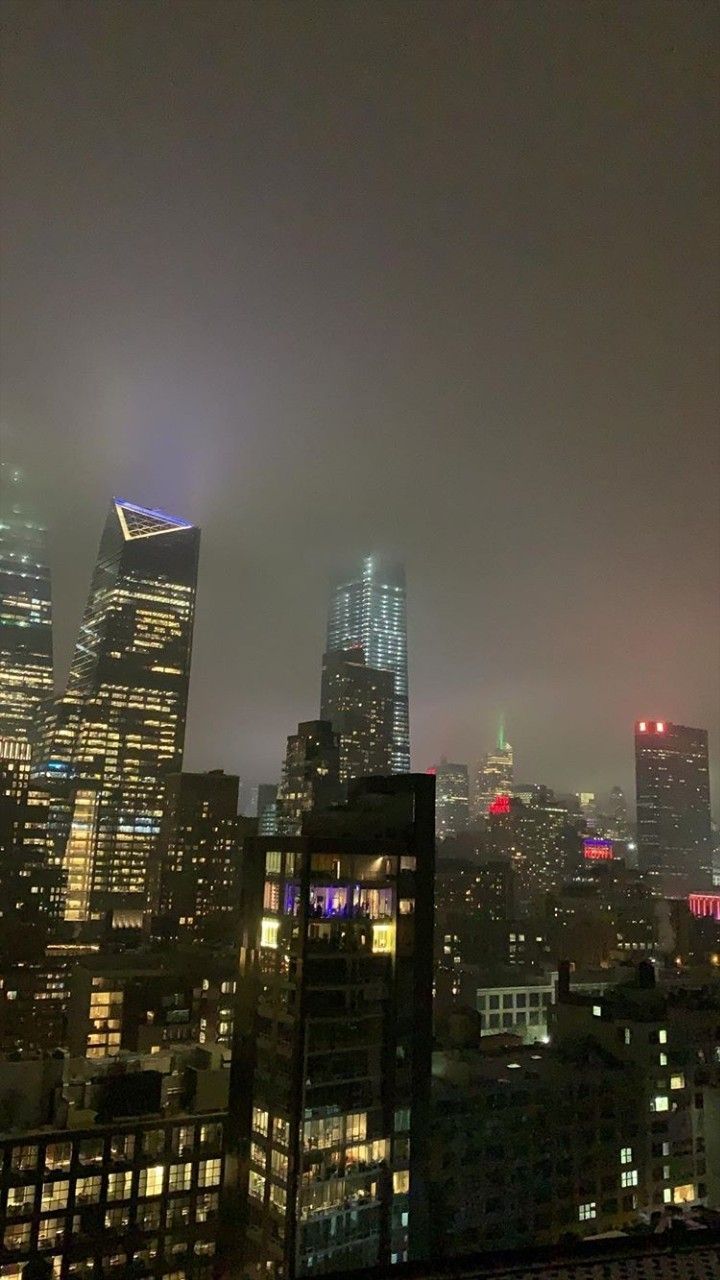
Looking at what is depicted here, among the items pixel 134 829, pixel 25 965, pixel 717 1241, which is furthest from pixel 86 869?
pixel 717 1241

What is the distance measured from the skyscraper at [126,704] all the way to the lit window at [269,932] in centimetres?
10476

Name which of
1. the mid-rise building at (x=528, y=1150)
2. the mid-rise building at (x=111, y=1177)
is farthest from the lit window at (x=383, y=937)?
the mid-rise building at (x=111, y=1177)

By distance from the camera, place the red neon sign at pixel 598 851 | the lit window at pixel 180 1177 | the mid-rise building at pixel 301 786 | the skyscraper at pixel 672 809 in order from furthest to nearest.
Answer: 1. the skyscraper at pixel 672 809
2. the red neon sign at pixel 598 851
3. the mid-rise building at pixel 301 786
4. the lit window at pixel 180 1177

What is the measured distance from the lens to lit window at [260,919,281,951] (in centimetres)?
2847

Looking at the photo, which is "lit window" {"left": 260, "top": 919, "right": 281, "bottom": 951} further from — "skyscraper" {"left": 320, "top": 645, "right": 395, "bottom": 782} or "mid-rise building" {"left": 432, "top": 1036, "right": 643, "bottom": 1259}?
"skyscraper" {"left": 320, "top": 645, "right": 395, "bottom": 782}

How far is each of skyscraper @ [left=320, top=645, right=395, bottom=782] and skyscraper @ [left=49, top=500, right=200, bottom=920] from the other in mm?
31352

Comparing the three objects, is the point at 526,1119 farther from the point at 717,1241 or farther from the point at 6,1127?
the point at 717,1241

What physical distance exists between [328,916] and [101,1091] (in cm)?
965

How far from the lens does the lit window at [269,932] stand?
1121 inches

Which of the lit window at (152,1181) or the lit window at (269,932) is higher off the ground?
the lit window at (269,932)

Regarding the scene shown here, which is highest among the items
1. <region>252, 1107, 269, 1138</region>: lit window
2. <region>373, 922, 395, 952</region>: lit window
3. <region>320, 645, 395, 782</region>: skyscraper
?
<region>320, 645, 395, 782</region>: skyscraper

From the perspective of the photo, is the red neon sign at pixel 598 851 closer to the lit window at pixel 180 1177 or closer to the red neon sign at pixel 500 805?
the red neon sign at pixel 500 805

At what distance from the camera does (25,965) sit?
2813 inches

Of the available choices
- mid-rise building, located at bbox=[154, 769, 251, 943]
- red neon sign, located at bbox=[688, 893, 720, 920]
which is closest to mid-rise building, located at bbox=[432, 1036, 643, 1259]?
mid-rise building, located at bbox=[154, 769, 251, 943]
